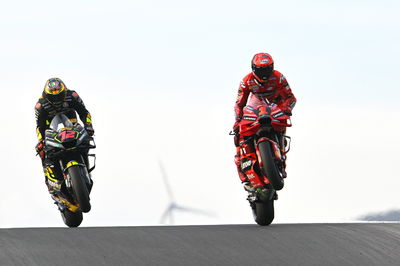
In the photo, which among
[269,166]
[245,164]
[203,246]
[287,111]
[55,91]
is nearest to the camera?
[203,246]

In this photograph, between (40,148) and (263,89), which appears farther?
(40,148)

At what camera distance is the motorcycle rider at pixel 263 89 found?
48.3 feet

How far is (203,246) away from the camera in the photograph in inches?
425

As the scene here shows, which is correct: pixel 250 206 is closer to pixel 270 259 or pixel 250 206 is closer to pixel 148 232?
pixel 148 232

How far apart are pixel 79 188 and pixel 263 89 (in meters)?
3.51

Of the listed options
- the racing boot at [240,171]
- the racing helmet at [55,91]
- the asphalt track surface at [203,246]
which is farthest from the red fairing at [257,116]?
the racing helmet at [55,91]

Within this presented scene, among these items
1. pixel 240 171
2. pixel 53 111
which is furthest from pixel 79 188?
pixel 240 171

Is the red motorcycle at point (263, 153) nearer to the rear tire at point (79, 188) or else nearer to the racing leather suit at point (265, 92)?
the racing leather suit at point (265, 92)

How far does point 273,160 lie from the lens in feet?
46.2

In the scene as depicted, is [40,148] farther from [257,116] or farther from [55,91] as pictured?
[257,116]


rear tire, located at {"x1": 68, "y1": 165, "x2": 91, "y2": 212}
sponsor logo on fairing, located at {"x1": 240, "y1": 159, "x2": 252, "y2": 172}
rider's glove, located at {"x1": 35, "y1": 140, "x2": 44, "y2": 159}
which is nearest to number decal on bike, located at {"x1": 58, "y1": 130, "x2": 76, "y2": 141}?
rear tire, located at {"x1": 68, "y1": 165, "x2": 91, "y2": 212}

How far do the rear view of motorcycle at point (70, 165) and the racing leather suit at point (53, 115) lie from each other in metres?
0.04

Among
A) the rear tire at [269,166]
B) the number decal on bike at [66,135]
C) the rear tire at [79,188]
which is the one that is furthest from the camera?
the number decal on bike at [66,135]

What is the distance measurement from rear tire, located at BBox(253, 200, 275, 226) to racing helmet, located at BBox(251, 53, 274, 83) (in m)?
2.04
